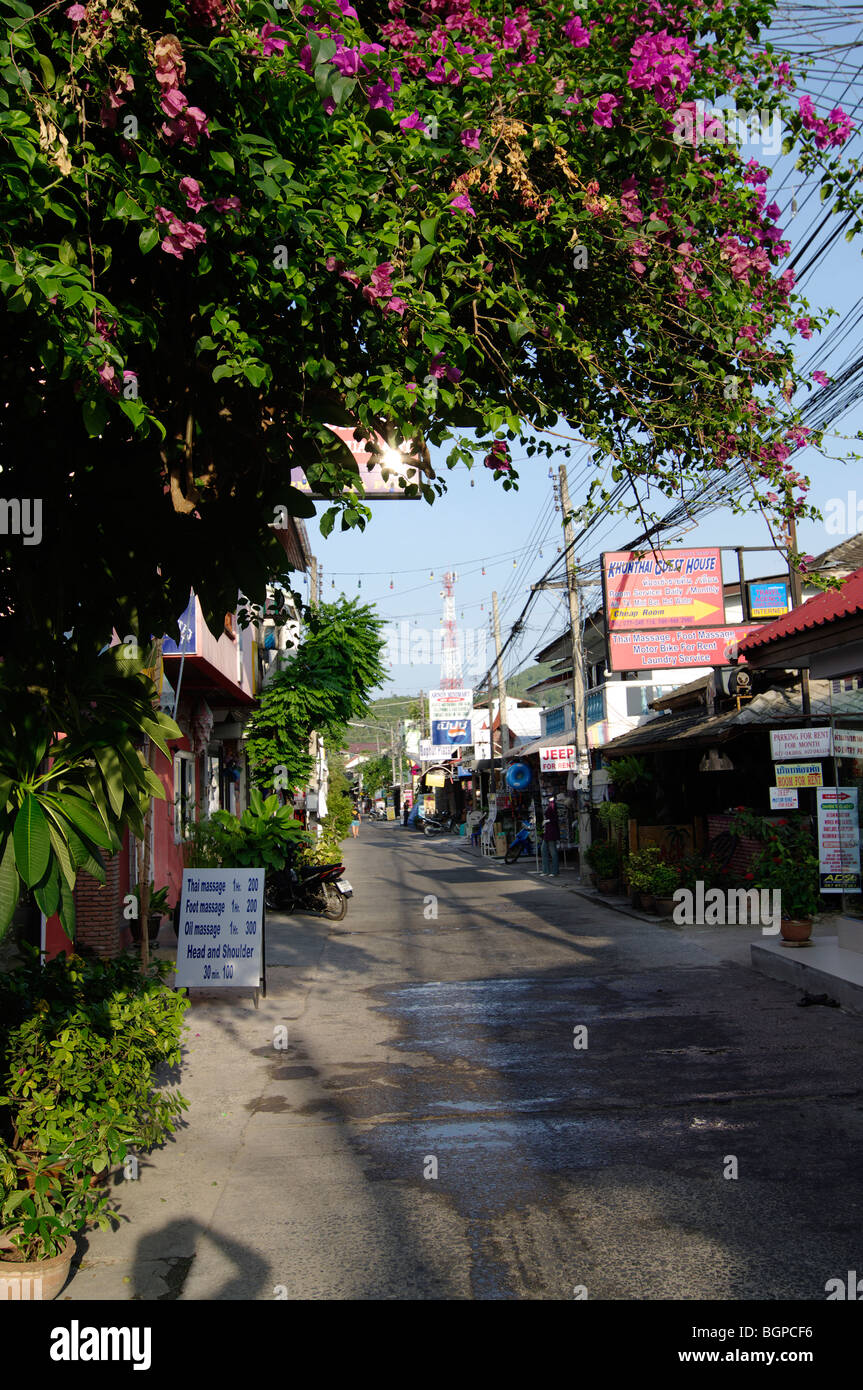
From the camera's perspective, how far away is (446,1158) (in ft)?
21.2

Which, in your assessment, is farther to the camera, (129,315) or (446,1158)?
(446,1158)

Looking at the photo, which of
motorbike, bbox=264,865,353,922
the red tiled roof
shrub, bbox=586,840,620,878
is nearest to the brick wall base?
motorbike, bbox=264,865,353,922

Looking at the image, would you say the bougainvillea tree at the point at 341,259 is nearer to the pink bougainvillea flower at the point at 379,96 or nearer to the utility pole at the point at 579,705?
the pink bougainvillea flower at the point at 379,96

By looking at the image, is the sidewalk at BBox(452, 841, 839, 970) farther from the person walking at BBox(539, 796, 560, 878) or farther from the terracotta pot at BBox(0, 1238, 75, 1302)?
the terracotta pot at BBox(0, 1238, 75, 1302)

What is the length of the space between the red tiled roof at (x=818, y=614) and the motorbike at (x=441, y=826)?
5150 cm

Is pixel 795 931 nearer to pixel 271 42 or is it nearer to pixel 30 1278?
pixel 30 1278

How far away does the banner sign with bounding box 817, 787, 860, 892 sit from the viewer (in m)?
12.4

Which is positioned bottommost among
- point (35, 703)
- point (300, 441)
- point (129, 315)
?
point (35, 703)

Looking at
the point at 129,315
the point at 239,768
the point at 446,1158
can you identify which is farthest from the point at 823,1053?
the point at 239,768

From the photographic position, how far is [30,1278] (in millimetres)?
4410

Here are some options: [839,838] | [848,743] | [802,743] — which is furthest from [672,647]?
[848,743]

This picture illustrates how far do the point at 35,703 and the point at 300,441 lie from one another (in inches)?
68.4

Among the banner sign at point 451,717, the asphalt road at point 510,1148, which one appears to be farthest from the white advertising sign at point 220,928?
the banner sign at point 451,717
